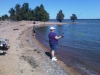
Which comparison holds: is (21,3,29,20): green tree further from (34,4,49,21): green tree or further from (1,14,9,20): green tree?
(1,14,9,20): green tree

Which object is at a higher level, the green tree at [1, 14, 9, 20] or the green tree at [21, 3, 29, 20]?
the green tree at [21, 3, 29, 20]

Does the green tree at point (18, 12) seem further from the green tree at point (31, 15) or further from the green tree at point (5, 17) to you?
the green tree at point (5, 17)

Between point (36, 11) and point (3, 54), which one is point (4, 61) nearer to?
point (3, 54)

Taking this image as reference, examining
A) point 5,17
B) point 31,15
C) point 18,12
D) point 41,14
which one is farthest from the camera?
point 5,17

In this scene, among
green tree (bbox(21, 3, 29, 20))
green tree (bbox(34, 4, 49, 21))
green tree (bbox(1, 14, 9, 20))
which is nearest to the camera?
green tree (bbox(34, 4, 49, 21))

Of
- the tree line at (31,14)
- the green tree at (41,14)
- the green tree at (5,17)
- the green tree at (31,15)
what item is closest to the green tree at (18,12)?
the tree line at (31,14)

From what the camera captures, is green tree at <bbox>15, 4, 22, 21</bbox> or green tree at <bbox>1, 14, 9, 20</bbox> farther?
green tree at <bbox>1, 14, 9, 20</bbox>

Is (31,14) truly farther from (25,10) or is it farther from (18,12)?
(18,12)

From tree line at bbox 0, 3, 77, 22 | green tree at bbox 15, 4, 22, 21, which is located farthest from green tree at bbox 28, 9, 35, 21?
green tree at bbox 15, 4, 22, 21

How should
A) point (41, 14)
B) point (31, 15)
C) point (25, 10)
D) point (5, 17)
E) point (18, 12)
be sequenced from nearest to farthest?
point (41, 14) < point (31, 15) < point (18, 12) < point (25, 10) < point (5, 17)

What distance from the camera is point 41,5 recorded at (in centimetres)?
12606

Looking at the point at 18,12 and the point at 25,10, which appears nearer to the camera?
the point at 18,12

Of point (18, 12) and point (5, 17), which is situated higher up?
point (18, 12)

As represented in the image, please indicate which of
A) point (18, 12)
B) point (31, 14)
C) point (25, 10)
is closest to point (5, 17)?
point (18, 12)
